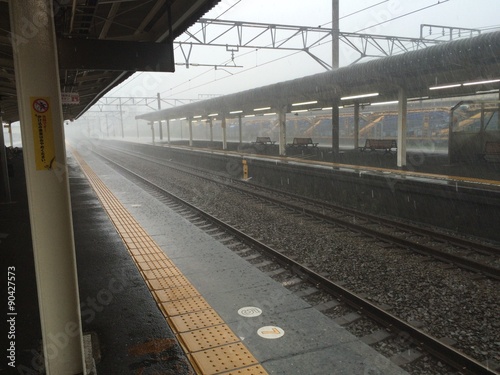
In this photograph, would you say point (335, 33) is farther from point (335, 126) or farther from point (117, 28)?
point (117, 28)

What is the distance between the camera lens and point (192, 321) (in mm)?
4027

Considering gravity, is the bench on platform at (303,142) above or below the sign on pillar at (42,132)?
below

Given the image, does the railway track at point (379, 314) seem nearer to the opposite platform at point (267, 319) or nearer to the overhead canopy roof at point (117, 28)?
the opposite platform at point (267, 319)

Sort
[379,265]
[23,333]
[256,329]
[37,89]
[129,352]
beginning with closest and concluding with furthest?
[37,89]
[129,352]
[23,333]
[256,329]
[379,265]

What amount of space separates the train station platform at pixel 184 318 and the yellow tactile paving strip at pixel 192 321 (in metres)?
0.01

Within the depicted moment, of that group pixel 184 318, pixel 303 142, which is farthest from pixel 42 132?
pixel 303 142

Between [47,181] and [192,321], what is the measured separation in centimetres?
223

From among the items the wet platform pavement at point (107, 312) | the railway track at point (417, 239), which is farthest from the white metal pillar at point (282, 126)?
the wet platform pavement at point (107, 312)

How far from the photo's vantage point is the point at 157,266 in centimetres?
575

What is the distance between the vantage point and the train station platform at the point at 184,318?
10.7ft

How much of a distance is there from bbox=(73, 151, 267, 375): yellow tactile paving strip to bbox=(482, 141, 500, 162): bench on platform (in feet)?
40.1

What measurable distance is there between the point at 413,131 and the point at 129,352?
25977mm

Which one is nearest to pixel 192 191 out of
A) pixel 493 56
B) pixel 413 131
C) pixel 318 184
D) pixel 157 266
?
pixel 318 184

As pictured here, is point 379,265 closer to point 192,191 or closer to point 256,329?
point 256,329
